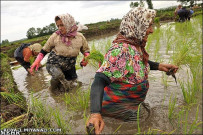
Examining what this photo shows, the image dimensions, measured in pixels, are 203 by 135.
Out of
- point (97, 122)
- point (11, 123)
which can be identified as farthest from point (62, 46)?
point (97, 122)

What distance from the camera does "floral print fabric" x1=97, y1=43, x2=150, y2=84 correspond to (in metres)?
1.31

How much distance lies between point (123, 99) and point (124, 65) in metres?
0.37

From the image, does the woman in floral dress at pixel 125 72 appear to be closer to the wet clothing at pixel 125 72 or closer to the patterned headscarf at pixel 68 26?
the wet clothing at pixel 125 72

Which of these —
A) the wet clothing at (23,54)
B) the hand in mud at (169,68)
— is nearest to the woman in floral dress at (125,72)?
the hand in mud at (169,68)

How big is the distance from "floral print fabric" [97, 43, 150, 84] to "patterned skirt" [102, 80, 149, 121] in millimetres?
66

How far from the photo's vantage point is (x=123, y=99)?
1570 mm

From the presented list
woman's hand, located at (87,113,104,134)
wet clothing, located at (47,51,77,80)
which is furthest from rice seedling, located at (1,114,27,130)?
wet clothing, located at (47,51,77,80)

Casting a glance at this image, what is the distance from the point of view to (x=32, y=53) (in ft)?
15.9

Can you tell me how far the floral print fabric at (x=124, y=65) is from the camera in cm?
131

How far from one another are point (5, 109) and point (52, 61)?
1.24 meters

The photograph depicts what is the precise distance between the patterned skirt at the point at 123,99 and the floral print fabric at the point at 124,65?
0.07m

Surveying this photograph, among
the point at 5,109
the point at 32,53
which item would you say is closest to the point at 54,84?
the point at 5,109

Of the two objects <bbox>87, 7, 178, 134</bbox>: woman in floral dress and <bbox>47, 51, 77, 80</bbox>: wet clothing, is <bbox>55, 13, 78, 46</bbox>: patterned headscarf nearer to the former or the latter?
<bbox>47, 51, 77, 80</bbox>: wet clothing

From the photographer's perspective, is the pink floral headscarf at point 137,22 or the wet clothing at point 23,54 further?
the wet clothing at point 23,54
